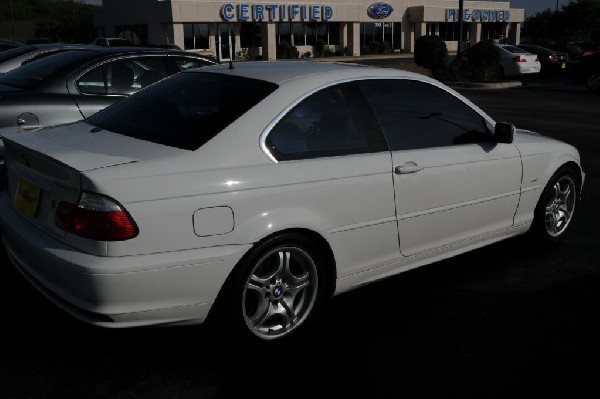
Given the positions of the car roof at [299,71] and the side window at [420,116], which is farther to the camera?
the side window at [420,116]

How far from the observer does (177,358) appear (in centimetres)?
348

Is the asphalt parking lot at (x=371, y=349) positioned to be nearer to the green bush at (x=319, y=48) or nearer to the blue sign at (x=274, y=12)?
the blue sign at (x=274, y=12)

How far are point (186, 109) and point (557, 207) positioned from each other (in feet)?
10.6

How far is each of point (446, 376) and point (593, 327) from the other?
118 cm

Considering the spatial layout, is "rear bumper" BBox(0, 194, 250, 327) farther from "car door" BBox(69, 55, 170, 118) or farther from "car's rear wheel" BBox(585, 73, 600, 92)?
"car's rear wheel" BBox(585, 73, 600, 92)

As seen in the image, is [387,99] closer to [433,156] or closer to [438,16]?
[433,156]

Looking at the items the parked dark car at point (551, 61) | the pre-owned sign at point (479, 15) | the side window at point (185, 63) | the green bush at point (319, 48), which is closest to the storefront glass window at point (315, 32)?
the green bush at point (319, 48)

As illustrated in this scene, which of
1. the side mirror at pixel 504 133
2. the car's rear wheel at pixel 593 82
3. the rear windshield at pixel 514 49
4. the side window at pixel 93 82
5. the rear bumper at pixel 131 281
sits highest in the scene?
the side window at pixel 93 82

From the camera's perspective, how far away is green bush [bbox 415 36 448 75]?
24812 millimetres

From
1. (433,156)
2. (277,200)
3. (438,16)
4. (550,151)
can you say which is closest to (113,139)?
(277,200)

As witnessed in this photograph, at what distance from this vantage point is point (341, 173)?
3.65 m

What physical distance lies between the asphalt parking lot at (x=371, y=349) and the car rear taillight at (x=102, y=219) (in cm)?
77

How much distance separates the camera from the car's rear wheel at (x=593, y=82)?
67.2 feet

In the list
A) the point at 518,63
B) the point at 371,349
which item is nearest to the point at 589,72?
the point at 518,63
